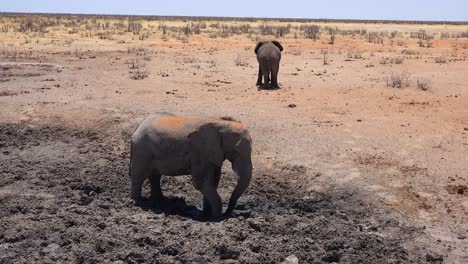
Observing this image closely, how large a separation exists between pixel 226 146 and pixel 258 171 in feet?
7.87

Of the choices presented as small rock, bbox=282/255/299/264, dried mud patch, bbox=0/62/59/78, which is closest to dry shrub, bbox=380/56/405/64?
dried mud patch, bbox=0/62/59/78

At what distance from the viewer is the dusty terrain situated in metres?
6.70

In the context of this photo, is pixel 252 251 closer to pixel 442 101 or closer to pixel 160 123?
pixel 160 123

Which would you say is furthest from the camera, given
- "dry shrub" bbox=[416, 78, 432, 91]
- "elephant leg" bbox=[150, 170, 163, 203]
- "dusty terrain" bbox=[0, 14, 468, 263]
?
"dry shrub" bbox=[416, 78, 432, 91]

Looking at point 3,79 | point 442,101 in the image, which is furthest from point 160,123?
point 3,79

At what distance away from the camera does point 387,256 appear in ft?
21.6

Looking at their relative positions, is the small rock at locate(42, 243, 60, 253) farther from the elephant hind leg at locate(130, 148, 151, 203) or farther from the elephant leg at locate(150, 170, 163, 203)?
the elephant leg at locate(150, 170, 163, 203)

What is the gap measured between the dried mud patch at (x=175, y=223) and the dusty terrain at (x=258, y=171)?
0.9 inches

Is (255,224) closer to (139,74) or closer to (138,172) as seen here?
(138,172)

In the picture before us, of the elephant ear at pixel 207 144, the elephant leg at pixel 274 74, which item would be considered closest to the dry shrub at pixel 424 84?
the elephant leg at pixel 274 74

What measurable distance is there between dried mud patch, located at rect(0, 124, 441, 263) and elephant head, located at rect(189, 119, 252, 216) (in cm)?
62

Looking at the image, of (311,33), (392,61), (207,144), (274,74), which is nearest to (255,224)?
(207,144)

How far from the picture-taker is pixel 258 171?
9.56 meters

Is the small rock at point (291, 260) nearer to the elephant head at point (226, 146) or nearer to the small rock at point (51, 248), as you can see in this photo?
the elephant head at point (226, 146)
